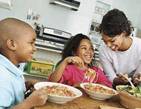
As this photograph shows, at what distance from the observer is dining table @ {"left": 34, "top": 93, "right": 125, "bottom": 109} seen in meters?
1.21

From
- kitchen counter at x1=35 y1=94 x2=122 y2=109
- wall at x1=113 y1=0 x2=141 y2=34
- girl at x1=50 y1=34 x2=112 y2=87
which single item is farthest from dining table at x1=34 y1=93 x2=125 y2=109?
wall at x1=113 y1=0 x2=141 y2=34

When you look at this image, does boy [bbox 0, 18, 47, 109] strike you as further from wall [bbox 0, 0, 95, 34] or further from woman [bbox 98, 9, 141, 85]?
wall [bbox 0, 0, 95, 34]

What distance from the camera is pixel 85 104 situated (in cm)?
132

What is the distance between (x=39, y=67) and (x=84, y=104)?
2.52m

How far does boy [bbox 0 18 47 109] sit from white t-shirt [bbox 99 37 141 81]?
1064mm

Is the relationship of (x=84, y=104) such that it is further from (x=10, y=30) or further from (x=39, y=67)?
(x=39, y=67)

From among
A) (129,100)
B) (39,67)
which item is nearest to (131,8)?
(39,67)

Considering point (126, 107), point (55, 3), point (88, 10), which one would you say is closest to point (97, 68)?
point (126, 107)

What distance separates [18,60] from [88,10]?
10.5 ft

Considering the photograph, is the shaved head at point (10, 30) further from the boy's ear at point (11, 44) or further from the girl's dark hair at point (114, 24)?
the girl's dark hair at point (114, 24)

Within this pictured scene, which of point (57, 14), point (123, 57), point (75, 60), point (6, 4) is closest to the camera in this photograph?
point (75, 60)

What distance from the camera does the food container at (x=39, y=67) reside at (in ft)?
12.2

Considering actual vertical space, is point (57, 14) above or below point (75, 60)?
above

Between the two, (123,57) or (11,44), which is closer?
(11,44)
